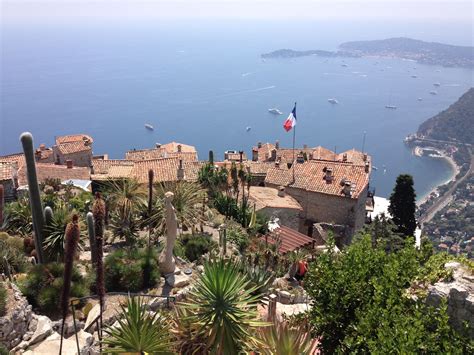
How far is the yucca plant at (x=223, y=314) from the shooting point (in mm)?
7727

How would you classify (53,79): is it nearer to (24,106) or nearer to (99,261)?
(24,106)

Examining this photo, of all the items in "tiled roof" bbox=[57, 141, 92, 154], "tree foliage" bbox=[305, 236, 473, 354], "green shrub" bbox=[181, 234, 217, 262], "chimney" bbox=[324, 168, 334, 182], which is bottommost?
"tiled roof" bbox=[57, 141, 92, 154]

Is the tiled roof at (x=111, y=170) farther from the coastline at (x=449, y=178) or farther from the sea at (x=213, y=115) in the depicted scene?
the coastline at (x=449, y=178)

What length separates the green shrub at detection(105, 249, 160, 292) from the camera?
36.5 feet

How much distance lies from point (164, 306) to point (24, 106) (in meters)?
151

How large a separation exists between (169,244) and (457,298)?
669 centimetres

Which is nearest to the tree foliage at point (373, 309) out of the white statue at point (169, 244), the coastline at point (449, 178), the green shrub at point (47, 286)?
the white statue at point (169, 244)

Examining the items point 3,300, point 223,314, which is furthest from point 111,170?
point 223,314

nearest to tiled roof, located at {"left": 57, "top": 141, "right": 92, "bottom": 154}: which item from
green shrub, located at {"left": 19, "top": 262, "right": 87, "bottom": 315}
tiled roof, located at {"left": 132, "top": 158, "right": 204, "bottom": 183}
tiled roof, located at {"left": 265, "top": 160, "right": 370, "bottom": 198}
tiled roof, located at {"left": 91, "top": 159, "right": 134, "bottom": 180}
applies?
tiled roof, located at {"left": 91, "top": 159, "right": 134, "bottom": 180}

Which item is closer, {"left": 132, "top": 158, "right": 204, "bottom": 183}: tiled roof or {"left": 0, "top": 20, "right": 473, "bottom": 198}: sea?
{"left": 132, "top": 158, "right": 204, "bottom": 183}: tiled roof

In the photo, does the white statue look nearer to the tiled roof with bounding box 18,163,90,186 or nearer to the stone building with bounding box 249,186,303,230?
the stone building with bounding box 249,186,303,230

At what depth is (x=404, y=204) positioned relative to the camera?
2873 cm

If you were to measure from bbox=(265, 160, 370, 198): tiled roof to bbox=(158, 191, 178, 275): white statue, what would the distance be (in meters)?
14.9

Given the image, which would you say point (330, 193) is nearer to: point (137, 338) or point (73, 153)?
point (137, 338)
